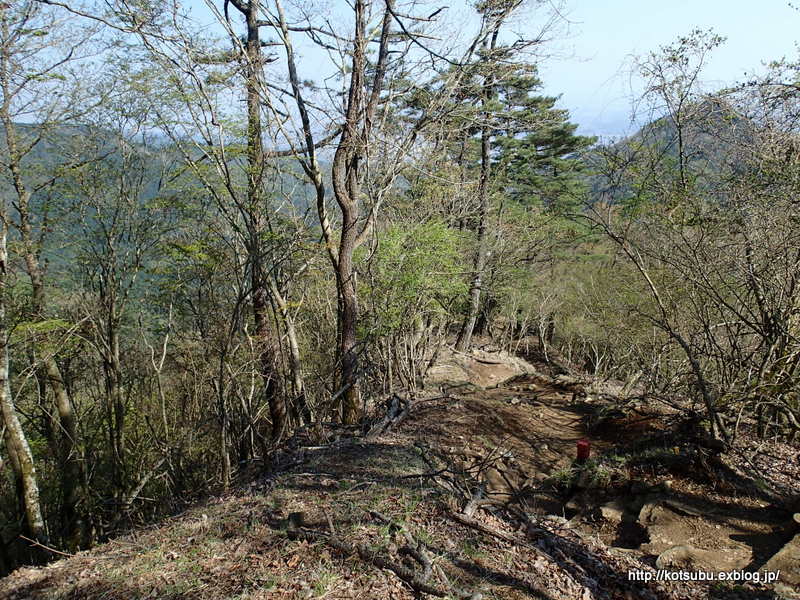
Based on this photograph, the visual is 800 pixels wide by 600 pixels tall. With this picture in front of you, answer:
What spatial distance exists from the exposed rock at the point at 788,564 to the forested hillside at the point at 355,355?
0.05 feet

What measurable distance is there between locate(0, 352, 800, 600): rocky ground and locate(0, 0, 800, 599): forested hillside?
29 mm

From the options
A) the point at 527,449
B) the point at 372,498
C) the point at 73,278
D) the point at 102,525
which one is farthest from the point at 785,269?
the point at 102,525

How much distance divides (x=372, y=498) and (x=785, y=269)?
514cm

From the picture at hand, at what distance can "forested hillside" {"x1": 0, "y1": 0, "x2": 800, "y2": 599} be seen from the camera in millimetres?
3777

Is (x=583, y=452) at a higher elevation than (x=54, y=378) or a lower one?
lower

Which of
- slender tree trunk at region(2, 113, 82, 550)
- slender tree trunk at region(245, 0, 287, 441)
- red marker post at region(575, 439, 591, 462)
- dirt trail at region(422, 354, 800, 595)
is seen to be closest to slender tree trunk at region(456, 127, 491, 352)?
dirt trail at region(422, 354, 800, 595)

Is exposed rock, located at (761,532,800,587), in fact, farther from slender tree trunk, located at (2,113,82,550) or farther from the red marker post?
slender tree trunk, located at (2,113,82,550)

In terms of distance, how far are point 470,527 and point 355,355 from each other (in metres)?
3.99

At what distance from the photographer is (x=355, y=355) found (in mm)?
7582

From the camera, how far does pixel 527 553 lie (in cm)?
371

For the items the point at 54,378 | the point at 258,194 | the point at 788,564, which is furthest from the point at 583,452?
the point at 54,378

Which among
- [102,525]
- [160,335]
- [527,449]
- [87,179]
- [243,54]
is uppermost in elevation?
[243,54]

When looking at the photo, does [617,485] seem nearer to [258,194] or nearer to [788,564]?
[788,564]

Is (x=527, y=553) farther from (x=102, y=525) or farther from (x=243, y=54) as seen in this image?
(x=102, y=525)
